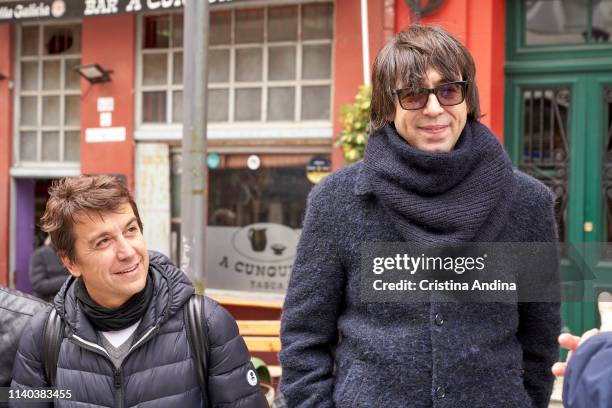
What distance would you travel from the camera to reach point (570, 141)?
5781 millimetres

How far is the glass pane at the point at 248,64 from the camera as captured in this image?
691 cm

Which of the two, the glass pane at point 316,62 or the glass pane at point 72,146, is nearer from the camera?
the glass pane at point 316,62

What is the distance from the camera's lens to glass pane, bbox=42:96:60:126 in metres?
7.82

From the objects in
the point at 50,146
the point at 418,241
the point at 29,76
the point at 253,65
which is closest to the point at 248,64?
the point at 253,65

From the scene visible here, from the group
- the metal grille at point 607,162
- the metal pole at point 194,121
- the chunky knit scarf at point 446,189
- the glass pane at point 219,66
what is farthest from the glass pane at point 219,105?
the chunky knit scarf at point 446,189

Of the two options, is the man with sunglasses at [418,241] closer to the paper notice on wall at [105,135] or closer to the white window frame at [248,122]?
the white window frame at [248,122]

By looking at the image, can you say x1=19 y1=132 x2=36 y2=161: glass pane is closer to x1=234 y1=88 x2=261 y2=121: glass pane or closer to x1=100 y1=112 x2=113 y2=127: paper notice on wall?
x1=100 y1=112 x2=113 y2=127: paper notice on wall

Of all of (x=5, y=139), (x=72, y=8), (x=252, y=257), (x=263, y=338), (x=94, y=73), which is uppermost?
(x=72, y=8)

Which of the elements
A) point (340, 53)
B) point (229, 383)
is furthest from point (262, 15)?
point (229, 383)

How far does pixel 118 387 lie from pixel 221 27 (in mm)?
5567

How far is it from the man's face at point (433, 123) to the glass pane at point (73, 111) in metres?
6.55

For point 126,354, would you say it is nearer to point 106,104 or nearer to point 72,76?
point 106,104

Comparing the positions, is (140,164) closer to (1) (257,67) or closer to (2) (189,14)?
(1) (257,67)

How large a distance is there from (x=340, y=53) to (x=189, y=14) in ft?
8.65
